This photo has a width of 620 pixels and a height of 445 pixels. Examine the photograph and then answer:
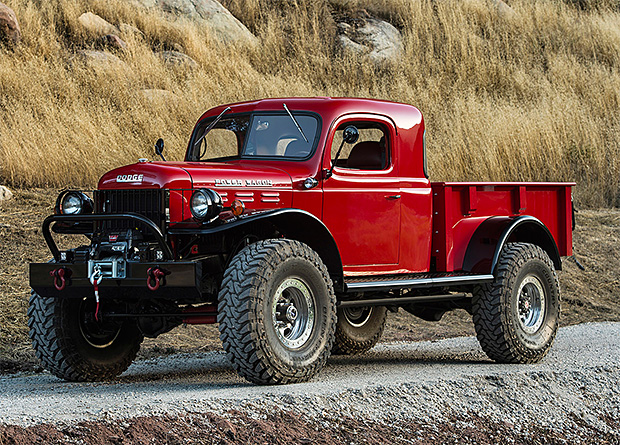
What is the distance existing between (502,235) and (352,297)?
1.49 m

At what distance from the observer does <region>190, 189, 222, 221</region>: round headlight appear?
21.6ft

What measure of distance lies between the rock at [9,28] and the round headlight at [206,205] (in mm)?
12577

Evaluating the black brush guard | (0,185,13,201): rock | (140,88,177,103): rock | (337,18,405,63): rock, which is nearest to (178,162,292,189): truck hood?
the black brush guard

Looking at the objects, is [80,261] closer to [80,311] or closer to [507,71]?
[80,311]

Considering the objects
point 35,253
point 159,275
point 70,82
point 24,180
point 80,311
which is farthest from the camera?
point 70,82

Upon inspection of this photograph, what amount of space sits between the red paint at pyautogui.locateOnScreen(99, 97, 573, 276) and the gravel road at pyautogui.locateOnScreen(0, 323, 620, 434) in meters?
1.04

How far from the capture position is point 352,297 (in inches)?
332

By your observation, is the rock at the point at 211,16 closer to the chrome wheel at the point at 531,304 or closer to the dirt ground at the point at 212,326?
the dirt ground at the point at 212,326

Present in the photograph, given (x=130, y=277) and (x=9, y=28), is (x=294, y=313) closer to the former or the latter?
(x=130, y=277)

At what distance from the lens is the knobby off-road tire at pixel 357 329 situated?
31.2ft

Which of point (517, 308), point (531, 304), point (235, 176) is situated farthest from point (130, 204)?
point (531, 304)

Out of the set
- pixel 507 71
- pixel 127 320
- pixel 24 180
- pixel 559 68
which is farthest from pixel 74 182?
pixel 559 68

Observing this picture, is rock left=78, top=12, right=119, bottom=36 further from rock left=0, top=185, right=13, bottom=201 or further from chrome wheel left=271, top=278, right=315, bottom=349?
chrome wheel left=271, top=278, right=315, bottom=349

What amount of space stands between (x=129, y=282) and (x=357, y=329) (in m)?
3.64
